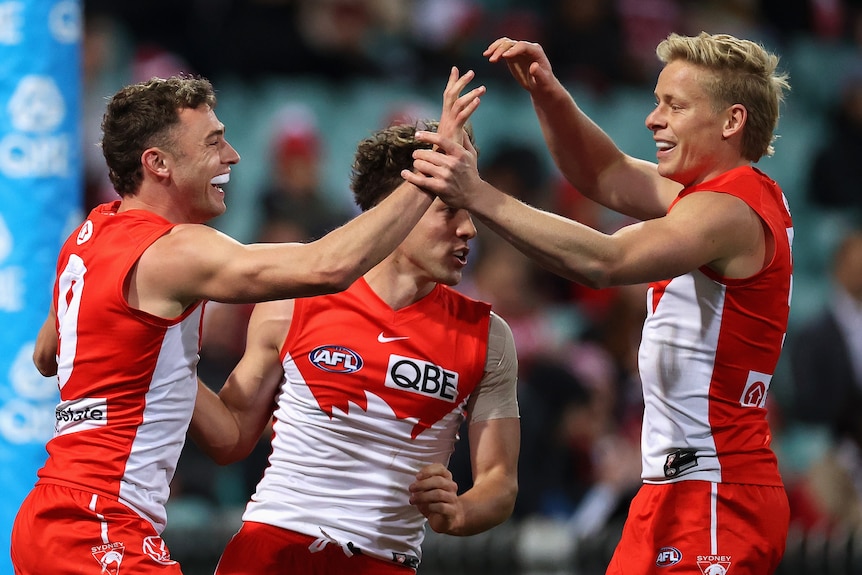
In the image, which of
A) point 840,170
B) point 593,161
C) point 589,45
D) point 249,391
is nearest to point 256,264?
point 249,391

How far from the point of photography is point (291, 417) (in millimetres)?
3990

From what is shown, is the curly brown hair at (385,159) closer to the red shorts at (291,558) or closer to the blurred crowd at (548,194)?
the red shorts at (291,558)

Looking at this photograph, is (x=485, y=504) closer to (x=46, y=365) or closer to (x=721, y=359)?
(x=721, y=359)

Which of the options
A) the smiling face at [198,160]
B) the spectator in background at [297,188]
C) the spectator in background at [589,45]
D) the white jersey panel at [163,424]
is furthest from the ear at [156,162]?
the spectator in background at [589,45]

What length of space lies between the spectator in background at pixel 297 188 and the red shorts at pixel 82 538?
4449 millimetres

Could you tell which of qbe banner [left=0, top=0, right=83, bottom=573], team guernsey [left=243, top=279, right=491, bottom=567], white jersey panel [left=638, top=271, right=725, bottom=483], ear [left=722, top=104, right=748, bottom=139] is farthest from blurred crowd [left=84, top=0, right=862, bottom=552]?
ear [left=722, top=104, right=748, bottom=139]

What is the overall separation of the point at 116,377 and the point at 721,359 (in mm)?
1716

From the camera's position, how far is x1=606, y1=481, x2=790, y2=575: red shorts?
12.0 ft

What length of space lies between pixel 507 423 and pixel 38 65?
80.9 inches

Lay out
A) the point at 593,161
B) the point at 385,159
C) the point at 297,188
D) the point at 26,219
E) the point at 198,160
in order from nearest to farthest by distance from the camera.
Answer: the point at 198,160, the point at 385,159, the point at 593,161, the point at 26,219, the point at 297,188

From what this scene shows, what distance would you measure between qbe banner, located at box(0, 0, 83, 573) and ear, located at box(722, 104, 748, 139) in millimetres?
2292

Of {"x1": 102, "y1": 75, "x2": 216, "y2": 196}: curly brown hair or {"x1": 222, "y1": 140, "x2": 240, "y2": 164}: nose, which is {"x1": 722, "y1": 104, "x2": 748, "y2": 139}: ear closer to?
{"x1": 222, "y1": 140, "x2": 240, "y2": 164}: nose

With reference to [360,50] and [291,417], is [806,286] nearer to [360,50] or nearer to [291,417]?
[360,50]

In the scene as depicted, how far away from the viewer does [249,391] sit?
4059mm
